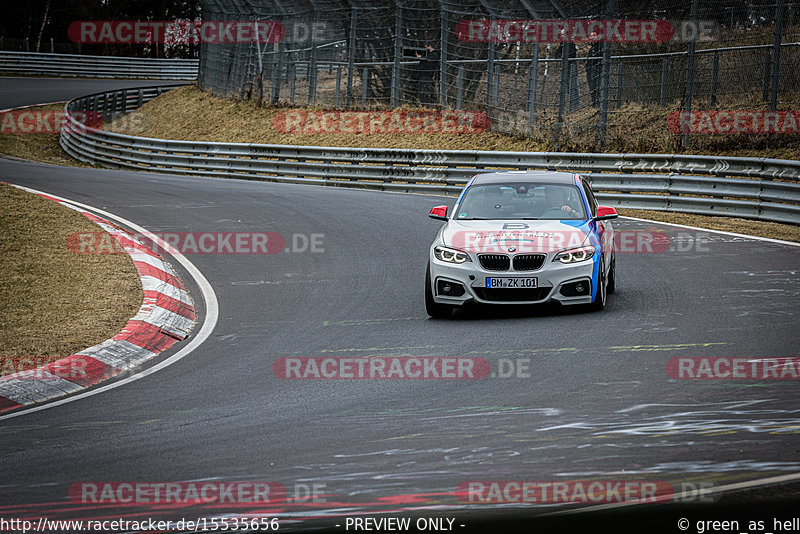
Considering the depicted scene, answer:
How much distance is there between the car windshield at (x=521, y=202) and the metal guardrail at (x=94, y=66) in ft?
172

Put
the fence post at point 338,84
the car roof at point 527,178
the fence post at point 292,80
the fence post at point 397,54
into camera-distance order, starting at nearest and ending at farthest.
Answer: the car roof at point 527,178 → the fence post at point 397,54 → the fence post at point 338,84 → the fence post at point 292,80

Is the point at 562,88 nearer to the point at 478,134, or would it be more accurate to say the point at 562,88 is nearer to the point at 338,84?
the point at 478,134

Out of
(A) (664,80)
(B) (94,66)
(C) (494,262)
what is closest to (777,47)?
(A) (664,80)

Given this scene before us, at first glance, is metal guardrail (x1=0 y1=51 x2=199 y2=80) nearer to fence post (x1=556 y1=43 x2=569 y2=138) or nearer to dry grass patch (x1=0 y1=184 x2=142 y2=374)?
fence post (x1=556 y1=43 x2=569 y2=138)

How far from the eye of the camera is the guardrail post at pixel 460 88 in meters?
26.6

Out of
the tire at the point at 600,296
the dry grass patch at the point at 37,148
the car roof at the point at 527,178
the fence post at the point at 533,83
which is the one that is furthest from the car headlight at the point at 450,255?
the dry grass patch at the point at 37,148

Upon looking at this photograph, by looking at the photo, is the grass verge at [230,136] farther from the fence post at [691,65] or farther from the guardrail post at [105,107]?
the fence post at [691,65]

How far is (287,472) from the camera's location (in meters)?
5.30

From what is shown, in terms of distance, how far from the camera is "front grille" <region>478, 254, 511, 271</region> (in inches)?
377

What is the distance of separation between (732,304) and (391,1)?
20.5 metres

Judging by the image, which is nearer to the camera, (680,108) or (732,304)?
(732,304)

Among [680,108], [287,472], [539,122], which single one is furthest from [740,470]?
[539,122]

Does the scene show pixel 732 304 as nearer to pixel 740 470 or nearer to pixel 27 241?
pixel 740 470

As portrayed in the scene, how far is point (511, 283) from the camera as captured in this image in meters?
9.52
